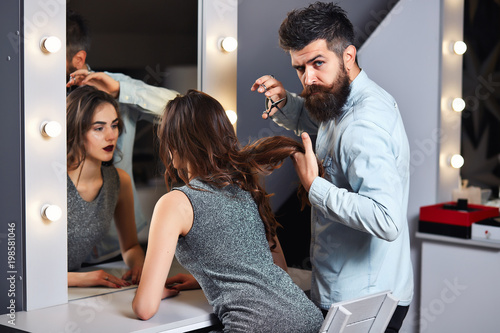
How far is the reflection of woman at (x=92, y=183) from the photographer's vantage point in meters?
1.72

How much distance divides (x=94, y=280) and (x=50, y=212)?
29cm

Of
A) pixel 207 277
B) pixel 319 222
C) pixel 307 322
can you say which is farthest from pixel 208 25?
pixel 307 322

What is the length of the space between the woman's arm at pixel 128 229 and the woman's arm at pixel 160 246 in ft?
1.12

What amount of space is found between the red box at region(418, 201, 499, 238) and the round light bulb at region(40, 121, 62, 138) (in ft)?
5.61

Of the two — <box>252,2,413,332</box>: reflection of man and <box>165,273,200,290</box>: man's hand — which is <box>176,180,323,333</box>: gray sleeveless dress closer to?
<box>252,2,413,332</box>: reflection of man

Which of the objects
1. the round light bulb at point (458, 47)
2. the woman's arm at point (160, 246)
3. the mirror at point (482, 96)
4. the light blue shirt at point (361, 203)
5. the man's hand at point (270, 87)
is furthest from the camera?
the mirror at point (482, 96)

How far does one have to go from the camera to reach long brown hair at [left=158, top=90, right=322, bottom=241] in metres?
1.63

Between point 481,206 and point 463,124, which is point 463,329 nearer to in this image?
point 481,206

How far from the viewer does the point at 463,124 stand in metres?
3.13

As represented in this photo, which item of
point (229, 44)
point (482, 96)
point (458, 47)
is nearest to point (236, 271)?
point (229, 44)

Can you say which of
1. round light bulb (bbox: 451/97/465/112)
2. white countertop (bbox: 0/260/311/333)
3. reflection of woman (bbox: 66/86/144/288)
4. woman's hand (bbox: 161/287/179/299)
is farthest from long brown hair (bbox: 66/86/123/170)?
round light bulb (bbox: 451/97/465/112)

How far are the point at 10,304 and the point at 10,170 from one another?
1.19 feet

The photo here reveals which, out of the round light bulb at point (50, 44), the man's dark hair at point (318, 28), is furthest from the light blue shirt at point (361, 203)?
the round light bulb at point (50, 44)

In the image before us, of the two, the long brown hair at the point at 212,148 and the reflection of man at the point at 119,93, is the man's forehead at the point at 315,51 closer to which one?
the long brown hair at the point at 212,148
